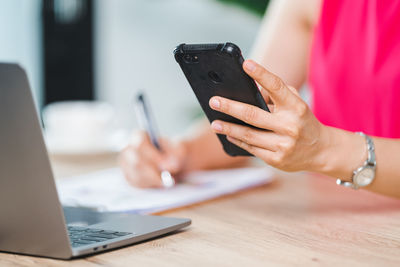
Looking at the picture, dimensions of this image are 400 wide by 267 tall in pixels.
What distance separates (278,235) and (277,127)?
0.42 feet

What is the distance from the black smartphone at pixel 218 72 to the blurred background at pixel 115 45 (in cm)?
211

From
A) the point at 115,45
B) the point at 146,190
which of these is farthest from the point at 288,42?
the point at 115,45

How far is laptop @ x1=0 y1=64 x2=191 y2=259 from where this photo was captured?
1.54 feet

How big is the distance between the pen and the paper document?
1.1 inches

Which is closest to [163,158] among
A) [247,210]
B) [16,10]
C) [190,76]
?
[247,210]

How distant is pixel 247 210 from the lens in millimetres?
756

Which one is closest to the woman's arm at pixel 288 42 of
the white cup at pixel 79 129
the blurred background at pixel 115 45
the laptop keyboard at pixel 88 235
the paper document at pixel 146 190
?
the paper document at pixel 146 190

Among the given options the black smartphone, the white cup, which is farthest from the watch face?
the white cup

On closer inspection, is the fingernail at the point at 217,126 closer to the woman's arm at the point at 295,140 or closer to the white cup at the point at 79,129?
the woman's arm at the point at 295,140

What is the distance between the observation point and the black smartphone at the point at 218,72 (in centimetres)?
57

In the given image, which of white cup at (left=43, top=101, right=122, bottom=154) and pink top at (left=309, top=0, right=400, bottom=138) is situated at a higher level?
pink top at (left=309, top=0, right=400, bottom=138)

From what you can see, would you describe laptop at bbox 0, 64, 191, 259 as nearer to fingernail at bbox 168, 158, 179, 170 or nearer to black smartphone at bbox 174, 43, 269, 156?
black smartphone at bbox 174, 43, 269, 156

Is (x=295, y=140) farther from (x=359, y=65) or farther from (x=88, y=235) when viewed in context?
(x=359, y=65)

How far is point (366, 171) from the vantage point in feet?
2.27
